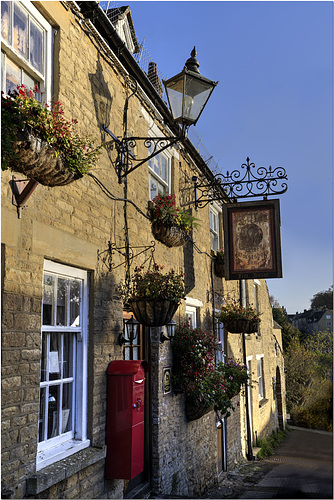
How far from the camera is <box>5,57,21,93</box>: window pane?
442 cm

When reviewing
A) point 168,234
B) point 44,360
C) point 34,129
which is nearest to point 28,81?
point 34,129

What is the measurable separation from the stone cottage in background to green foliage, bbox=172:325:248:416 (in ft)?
0.77

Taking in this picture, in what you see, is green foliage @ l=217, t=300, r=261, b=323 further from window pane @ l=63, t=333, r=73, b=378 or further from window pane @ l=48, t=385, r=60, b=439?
window pane @ l=48, t=385, r=60, b=439

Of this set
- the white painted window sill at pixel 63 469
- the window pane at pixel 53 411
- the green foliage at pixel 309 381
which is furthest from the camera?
the green foliage at pixel 309 381

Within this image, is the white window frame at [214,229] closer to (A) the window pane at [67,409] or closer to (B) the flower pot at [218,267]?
(B) the flower pot at [218,267]

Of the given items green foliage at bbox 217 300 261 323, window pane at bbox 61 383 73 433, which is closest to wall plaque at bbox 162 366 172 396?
window pane at bbox 61 383 73 433

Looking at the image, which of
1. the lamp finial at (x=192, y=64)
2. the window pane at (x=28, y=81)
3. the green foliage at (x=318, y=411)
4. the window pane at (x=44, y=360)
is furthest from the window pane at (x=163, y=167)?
the green foliage at (x=318, y=411)

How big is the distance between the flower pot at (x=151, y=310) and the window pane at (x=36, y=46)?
10.2 feet

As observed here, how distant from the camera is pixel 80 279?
5.36 m

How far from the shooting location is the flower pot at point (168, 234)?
25.7 ft

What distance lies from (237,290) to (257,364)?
426 cm

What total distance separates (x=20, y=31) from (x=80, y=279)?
2.72 metres

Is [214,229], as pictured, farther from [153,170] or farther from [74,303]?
[74,303]

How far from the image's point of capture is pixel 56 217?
482 centimetres
